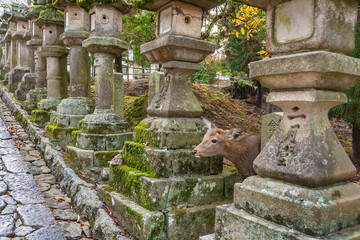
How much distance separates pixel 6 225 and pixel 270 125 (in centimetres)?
337

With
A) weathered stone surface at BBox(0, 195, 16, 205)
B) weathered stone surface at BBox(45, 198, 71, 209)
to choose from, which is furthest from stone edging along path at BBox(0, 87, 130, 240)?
weathered stone surface at BBox(0, 195, 16, 205)

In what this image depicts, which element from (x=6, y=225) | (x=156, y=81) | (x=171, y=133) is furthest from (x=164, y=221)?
(x=156, y=81)

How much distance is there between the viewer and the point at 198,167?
3.27 metres

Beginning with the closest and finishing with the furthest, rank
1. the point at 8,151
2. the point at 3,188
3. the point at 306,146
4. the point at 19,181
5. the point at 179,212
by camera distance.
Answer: the point at 306,146, the point at 179,212, the point at 3,188, the point at 19,181, the point at 8,151

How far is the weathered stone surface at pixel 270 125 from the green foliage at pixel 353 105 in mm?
3097

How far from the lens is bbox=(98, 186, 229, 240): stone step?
280 cm

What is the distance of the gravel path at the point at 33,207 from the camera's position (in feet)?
10.2

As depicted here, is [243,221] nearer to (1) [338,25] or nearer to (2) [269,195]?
(2) [269,195]

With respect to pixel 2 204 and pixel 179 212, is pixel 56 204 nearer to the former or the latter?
pixel 2 204

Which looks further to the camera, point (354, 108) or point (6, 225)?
point (354, 108)

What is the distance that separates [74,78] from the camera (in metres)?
6.17

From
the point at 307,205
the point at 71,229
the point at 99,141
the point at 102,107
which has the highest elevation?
the point at 102,107

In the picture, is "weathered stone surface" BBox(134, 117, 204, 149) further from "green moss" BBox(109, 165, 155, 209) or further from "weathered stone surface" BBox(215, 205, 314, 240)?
"weathered stone surface" BBox(215, 205, 314, 240)

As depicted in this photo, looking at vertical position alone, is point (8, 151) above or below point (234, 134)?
below
